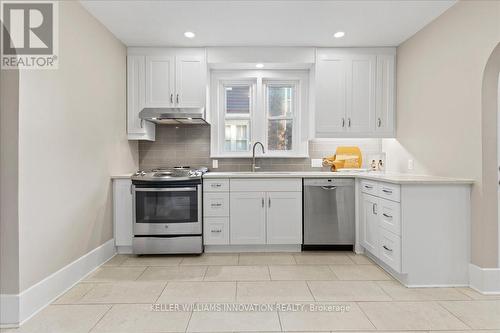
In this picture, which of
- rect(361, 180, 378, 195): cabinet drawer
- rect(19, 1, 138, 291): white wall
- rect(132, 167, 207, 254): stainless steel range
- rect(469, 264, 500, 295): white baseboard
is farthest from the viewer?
rect(132, 167, 207, 254): stainless steel range

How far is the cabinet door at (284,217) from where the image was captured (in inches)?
136

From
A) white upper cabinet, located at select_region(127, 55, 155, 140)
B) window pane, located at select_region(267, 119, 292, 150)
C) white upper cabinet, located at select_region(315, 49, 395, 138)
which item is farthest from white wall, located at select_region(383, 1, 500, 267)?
white upper cabinet, located at select_region(127, 55, 155, 140)

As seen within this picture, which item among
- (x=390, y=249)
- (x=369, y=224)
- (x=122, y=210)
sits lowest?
(x=390, y=249)

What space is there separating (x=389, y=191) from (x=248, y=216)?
1.53 meters

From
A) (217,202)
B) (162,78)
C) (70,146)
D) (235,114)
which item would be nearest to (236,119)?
(235,114)

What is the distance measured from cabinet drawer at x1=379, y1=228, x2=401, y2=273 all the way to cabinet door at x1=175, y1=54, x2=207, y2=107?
8.46 ft

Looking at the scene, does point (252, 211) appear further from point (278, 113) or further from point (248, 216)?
point (278, 113)

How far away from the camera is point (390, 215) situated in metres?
2.70

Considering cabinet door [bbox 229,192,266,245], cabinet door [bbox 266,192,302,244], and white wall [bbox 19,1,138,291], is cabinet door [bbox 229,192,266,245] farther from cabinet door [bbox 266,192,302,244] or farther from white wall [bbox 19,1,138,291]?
white wall [bbox 19,1,138,291]

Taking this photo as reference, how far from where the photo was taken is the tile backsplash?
4098 millimetres

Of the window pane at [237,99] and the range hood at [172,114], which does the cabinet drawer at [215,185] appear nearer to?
the range hood at [172,114]

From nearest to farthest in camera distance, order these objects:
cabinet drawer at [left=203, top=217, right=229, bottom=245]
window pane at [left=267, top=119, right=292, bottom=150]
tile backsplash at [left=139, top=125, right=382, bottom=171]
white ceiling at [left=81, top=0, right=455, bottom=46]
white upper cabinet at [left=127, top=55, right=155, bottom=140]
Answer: white ceiling at [left=81, top=0, right=455, bottom=46]
cabinet drawer at [left=203, top=217, right=229, bottom=245]
white upper cabinet at [left=127, top=55, right=155, bottom=140]
tile backsplash at [left=139, top=125, right=382, bottom=171]
window pane at [left=267, top=119, right=292, bottom=150]

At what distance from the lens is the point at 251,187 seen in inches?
136

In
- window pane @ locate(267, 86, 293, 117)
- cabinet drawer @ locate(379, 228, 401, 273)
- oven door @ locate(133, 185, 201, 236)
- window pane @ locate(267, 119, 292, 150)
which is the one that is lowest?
cabinet drawer @ locate(379, 228, 401, 273)
